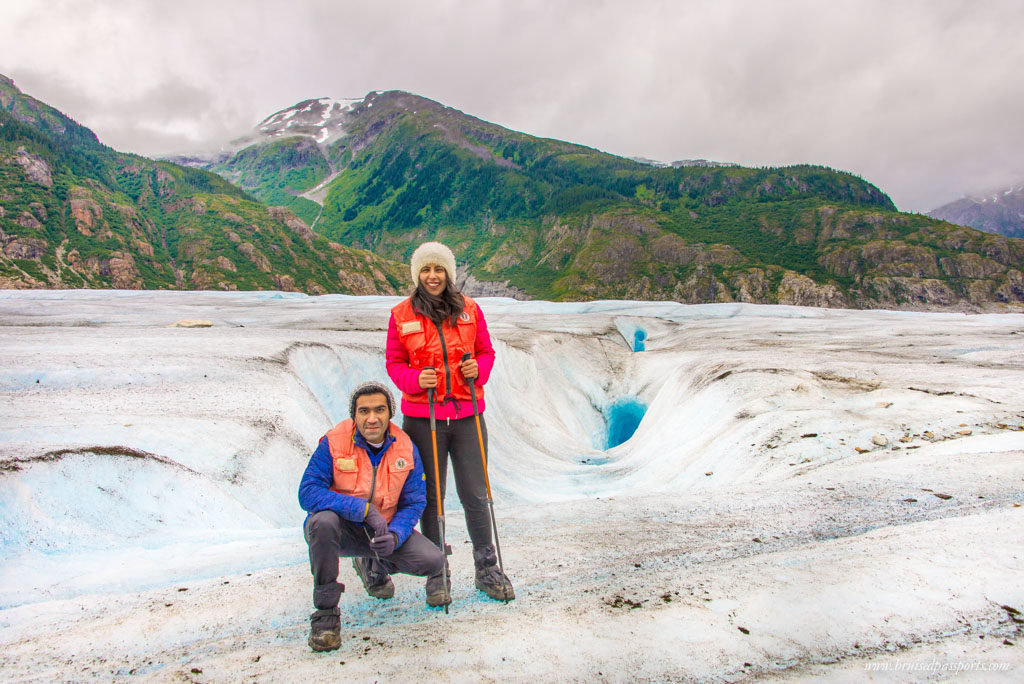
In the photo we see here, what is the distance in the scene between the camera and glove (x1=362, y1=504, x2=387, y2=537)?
12.2 feet

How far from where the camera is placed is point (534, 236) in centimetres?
17450

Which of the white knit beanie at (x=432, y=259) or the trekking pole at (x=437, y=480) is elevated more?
the white knit beanie at (x=432, y=259)

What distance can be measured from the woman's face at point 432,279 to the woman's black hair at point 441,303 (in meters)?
0.03

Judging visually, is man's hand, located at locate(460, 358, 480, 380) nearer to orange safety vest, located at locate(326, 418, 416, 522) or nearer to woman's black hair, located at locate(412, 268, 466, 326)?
woman's black hair, located at locate(412, 268, 466, 326)

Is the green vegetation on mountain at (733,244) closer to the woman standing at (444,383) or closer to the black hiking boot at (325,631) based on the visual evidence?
the woman standing at (444,383)

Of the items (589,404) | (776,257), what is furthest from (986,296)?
(589,404)

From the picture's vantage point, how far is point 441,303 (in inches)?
168

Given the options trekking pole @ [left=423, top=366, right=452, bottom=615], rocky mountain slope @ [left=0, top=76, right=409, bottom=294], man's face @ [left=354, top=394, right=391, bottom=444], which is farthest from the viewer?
rocky mountain slope @ [left=0, top=76, right=409, bottom=294]


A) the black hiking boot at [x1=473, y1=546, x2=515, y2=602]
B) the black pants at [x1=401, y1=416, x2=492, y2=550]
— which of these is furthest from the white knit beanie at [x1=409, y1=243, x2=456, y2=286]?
the black hiking boot at [x1=473, y1=546, x2=515, y2=602]

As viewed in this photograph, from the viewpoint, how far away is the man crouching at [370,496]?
372cm

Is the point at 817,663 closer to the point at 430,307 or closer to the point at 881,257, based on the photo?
the point at 430,307

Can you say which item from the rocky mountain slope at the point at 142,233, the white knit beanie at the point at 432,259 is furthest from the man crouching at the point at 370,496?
the rocky mountain slope at the point at 142,233

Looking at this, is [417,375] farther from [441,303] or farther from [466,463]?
[466,463]

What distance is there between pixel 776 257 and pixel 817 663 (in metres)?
150
